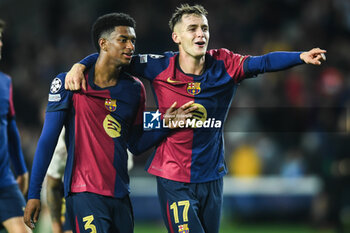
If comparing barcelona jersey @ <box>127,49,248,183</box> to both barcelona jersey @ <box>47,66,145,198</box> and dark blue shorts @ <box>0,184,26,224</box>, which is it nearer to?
barcelona jersey @ <box>47,66,145,198</box>

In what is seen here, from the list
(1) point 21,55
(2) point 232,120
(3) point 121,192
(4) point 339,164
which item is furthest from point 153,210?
(3) point 121,192

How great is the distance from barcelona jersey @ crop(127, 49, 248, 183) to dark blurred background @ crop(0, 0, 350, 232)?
3369 mm

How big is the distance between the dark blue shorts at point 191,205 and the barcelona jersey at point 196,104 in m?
0.07

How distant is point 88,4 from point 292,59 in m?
10.0

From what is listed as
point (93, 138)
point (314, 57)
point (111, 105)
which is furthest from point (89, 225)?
point (314, 57)

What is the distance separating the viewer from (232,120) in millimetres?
10633

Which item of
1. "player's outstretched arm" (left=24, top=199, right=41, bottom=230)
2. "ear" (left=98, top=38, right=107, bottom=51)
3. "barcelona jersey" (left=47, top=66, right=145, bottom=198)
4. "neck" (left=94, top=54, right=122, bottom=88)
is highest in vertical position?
"ear" (left=98, top=38, right=107, bottom=51)

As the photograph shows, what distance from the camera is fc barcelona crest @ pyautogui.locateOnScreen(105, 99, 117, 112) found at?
460 cm

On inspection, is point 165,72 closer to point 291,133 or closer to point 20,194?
point 20,194

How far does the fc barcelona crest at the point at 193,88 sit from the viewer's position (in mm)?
4816

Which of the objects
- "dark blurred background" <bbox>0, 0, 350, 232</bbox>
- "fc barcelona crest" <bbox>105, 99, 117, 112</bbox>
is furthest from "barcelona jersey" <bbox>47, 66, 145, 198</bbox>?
"dark blurred background" <bbox>0, 0, 350, 232</bbox>

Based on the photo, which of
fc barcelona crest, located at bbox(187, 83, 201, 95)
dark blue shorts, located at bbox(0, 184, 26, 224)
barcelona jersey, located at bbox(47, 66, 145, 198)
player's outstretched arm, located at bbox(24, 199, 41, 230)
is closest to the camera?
player's outstretched arm, located at bbox(24, 199, 41, 230)

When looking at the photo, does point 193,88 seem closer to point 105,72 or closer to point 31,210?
point 105,72

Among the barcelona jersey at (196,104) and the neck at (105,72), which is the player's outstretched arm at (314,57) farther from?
the neck at (105,72)
